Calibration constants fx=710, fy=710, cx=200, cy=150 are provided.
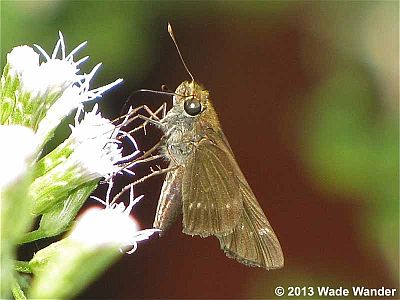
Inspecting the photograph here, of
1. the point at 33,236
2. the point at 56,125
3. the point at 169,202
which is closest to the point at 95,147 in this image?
the point at 56,125

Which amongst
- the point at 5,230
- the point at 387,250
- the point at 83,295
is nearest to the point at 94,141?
the point at 5,230

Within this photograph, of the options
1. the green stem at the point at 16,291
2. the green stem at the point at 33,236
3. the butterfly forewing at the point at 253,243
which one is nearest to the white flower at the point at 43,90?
the green stem at the point at 33,236

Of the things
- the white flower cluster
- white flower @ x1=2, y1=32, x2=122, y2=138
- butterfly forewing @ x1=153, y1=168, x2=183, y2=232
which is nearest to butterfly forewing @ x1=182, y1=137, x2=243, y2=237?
butterfly forewing @ x1=153, y1=168, x2=183, y2=232

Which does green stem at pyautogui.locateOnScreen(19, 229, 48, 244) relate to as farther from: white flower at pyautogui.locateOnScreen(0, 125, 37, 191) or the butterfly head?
the butterfly head

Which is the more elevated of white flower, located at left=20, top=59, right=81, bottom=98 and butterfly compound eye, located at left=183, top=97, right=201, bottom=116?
butterfly compound eye, located at left=183, top=97, right=201, bottom=116

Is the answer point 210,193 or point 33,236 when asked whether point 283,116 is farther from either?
point 33,236

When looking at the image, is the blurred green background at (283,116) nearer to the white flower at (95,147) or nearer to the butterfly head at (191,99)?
the butterfly head at (191,99)

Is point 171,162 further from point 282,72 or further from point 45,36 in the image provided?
point 282,72
